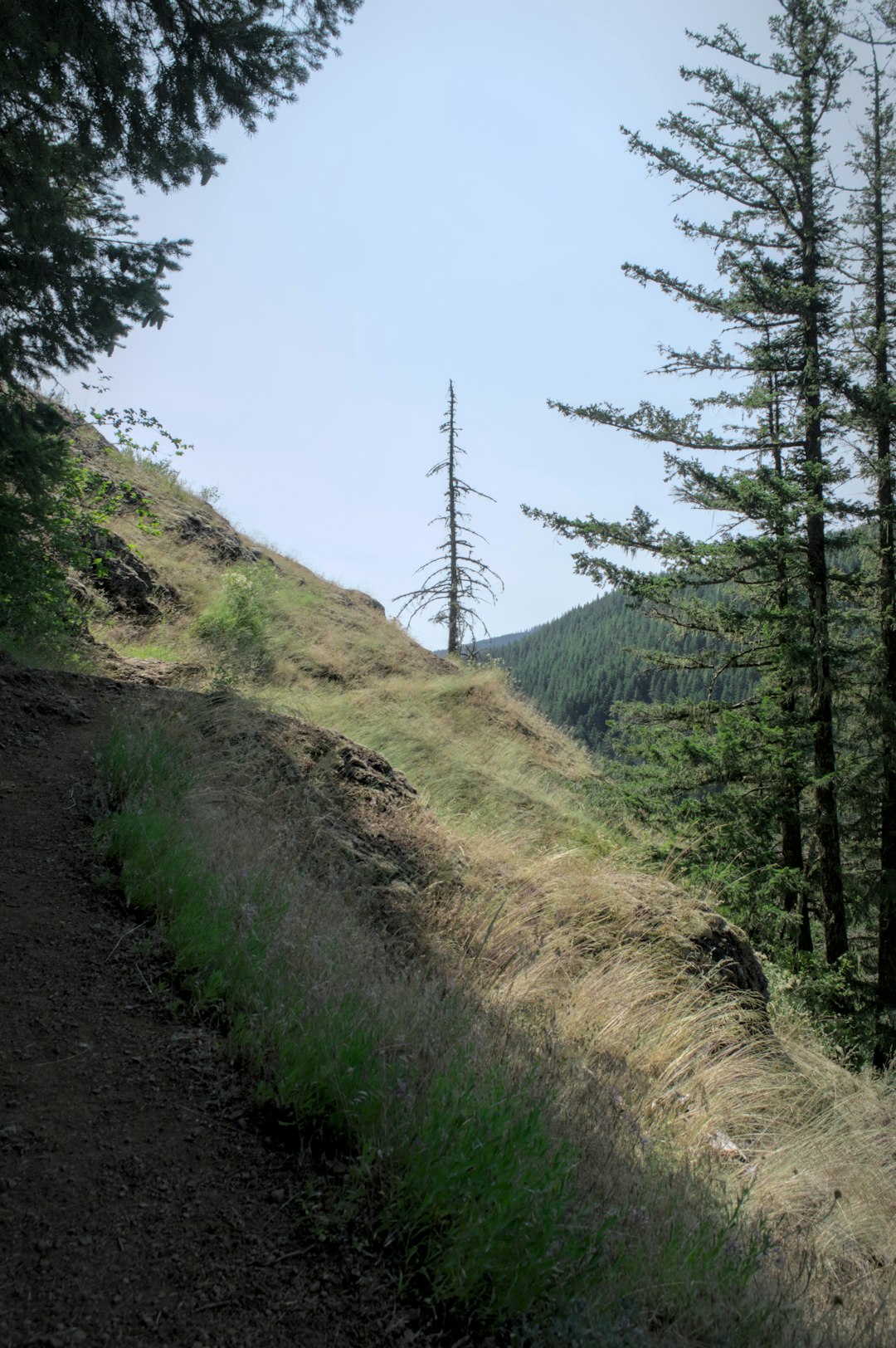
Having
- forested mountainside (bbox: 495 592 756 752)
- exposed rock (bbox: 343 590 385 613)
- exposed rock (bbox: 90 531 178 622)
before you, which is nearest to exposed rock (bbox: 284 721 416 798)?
exposed rock (bbox: 90 531 178 622)

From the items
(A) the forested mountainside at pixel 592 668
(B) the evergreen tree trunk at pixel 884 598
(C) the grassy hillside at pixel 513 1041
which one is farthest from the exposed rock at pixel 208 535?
(A) the forested mountainside at pixel 592 668

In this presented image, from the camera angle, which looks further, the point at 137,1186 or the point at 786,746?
the point at 786,746

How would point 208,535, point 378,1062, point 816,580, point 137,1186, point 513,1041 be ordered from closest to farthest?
point 137,1186 → point 378,1062 → point 513,1041 → point 816,580 → point 208,535

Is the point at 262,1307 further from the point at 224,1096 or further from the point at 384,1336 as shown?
the point at 224,1096

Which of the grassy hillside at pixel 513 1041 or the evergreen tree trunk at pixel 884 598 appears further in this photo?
the evergreen tree trunk at pixel 884 598

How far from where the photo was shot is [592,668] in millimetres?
109875

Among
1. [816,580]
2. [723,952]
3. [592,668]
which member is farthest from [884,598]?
[592,668]

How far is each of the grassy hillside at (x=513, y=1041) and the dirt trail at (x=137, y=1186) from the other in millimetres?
171

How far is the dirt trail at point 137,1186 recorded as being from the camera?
1799mm

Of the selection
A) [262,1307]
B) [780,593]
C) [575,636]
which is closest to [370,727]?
[780,593]

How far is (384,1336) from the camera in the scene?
6.13 ft

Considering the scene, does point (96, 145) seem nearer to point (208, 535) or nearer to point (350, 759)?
point (350, 759)

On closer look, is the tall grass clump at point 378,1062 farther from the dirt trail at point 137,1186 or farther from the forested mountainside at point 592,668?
the forested mountainside at point 592,668

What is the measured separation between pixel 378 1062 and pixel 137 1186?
773 millimetres
